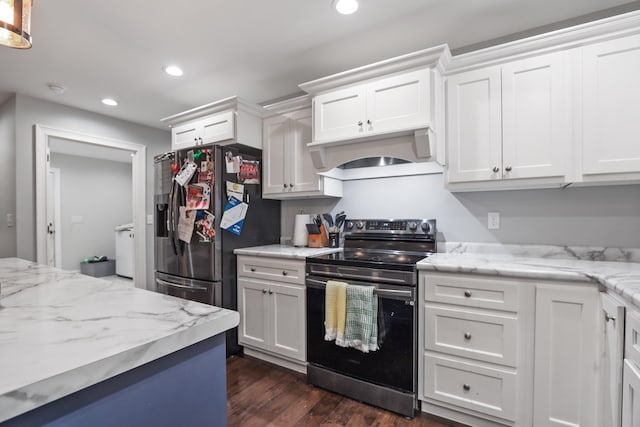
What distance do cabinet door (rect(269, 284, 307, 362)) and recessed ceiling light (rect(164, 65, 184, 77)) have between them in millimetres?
1936

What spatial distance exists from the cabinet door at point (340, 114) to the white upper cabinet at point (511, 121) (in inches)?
23.3

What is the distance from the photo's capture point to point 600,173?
66.6 inches

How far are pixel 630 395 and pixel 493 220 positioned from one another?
1188 mm

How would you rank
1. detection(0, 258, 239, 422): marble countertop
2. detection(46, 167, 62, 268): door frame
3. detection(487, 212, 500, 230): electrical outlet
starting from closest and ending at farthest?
detection(0, 258, 239, 422): marble countertop, detection(487, 212, 500, 230): electrical outlet, detection(46, 167, 62, 268): door frame

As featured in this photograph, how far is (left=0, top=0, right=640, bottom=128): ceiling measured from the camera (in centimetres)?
181

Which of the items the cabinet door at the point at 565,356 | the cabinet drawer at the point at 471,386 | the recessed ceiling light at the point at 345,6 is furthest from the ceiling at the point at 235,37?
the cabinet drawer at the point at 471,386

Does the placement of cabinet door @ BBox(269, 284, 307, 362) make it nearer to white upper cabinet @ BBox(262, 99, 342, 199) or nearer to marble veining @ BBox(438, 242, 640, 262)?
white upper cabinet @ BBox(262, 99, 342, 199)

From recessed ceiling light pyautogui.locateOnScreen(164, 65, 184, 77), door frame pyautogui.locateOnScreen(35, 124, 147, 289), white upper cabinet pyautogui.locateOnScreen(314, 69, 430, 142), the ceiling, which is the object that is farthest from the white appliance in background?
white upper cabinet pyautogui.locateOnScreen(314, 69, 430, 142)

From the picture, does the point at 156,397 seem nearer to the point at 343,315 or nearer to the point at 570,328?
the point at 343,315

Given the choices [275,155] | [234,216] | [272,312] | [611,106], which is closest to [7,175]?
[234,216]

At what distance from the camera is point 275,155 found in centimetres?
284

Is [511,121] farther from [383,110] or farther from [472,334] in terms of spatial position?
[472,334]

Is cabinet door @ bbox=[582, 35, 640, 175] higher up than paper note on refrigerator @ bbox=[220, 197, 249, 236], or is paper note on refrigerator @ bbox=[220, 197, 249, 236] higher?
cabinet door @ bbox=[582, 35, 640, 175]

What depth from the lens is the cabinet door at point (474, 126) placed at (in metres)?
1.93
